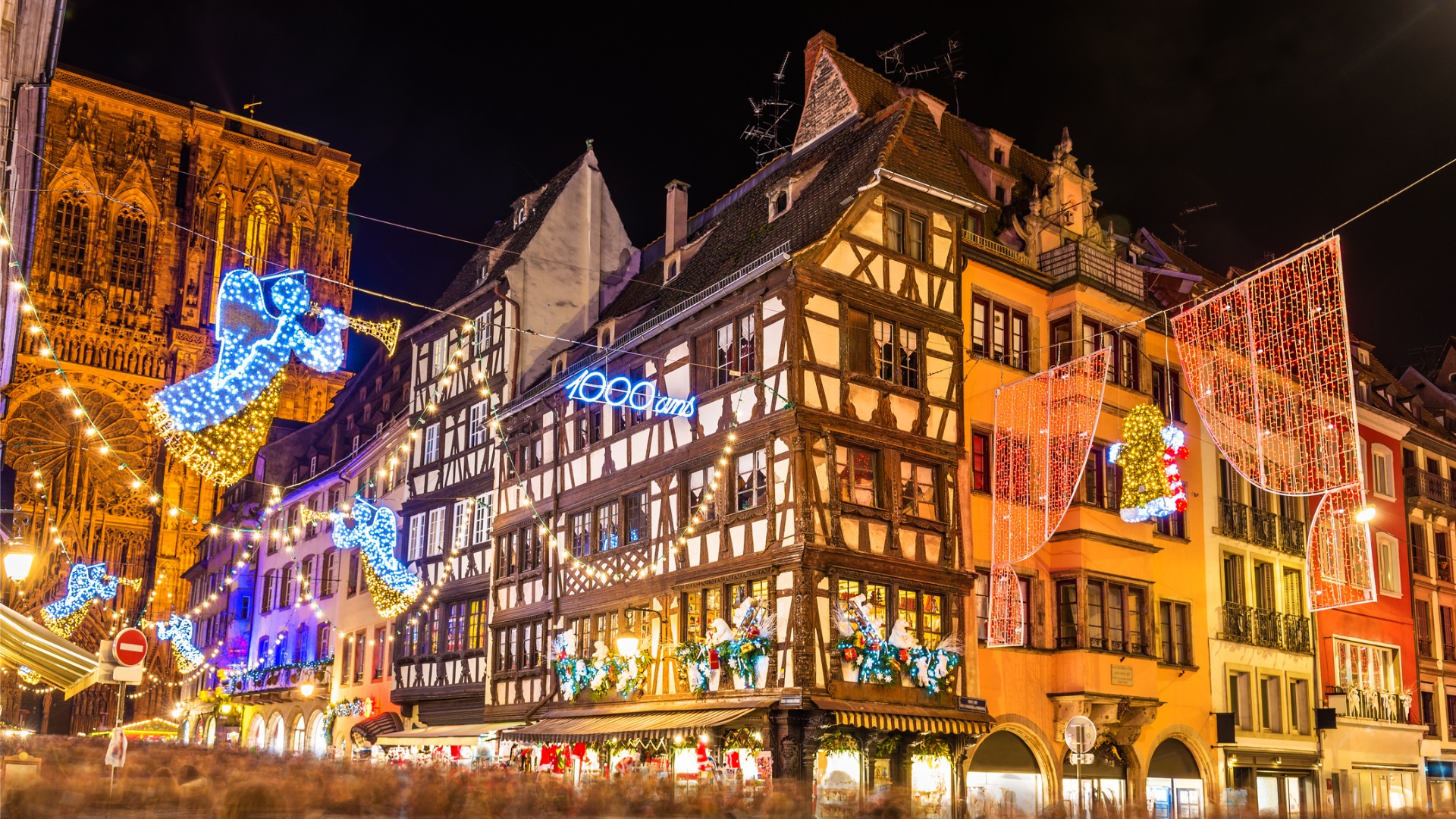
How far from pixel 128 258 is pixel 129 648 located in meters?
57.9

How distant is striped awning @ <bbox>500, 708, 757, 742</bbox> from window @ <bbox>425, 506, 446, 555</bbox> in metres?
7.96

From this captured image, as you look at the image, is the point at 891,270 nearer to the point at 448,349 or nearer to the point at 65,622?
the point at 448,349

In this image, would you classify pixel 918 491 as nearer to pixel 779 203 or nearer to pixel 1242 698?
pixel 779 203

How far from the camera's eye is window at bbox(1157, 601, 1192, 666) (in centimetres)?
2634

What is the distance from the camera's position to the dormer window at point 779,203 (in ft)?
88.1

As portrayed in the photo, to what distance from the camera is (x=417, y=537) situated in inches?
1385

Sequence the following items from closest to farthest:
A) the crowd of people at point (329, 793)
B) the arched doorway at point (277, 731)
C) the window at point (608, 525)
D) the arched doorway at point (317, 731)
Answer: the crowd of people at point (329, 793) → the window at point (608, 525) → the arched doorway at point (317, 731) → the arched doorway at point (277, 731)

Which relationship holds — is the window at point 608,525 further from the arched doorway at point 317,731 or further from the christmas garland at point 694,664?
the arched doorway at point 317,731

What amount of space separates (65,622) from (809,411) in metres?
33.6

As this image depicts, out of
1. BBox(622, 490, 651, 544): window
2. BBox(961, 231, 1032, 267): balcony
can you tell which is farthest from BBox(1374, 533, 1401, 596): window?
BBox(622, 490, 651, 544): window

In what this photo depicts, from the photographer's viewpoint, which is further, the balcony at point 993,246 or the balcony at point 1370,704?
the balcony at point 1370,704

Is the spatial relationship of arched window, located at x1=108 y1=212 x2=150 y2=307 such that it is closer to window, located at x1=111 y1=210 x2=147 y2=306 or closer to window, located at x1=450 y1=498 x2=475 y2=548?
window, located at x1=111 y1=210 x2=147 y2=306

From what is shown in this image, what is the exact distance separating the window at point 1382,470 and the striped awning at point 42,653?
2972 centimetres

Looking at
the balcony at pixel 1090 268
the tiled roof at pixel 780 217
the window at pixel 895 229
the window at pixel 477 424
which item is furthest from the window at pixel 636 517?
the balcony at pixel 1090 268
